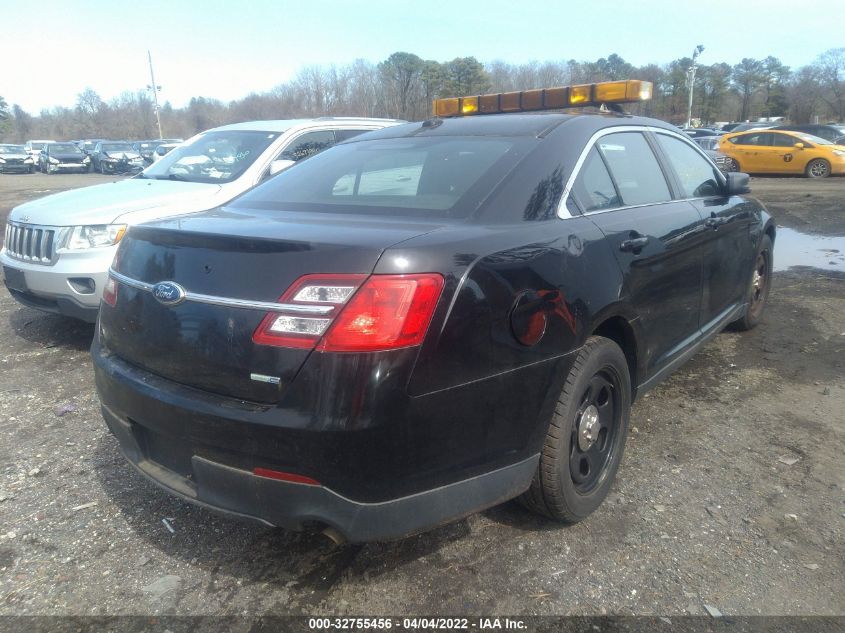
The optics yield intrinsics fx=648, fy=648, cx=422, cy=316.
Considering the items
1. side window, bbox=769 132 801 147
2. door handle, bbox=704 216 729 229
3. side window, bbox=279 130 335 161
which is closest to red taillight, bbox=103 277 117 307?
door handle, bbox=704 216 729 229

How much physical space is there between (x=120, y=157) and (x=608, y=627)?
1281 inches

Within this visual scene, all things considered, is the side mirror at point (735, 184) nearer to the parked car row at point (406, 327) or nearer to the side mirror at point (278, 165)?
the parked car row at point (406, 327)

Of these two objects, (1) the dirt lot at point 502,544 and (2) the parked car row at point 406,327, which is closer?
(2) the parked car row at point 406,327

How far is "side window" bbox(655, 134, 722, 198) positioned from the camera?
3810 millimetres

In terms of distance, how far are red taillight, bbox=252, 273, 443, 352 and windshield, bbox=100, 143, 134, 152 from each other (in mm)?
33445

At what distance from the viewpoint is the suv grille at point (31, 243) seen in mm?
4695

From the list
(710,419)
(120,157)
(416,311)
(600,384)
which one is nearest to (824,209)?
(710,419)

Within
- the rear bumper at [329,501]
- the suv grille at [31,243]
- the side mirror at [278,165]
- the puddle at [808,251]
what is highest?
the side mirror at [278,165]

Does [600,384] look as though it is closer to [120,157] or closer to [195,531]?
[195,531]

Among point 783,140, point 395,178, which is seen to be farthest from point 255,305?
point 783,140

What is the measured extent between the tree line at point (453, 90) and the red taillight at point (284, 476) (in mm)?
45557

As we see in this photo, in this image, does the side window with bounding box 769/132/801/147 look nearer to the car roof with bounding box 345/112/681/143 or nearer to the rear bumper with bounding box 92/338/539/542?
the car roof with bounding box 345/112/681/143

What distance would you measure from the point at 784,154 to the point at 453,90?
93.9 feet

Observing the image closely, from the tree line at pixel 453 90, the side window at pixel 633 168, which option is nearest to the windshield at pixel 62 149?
the tree line at pixel 453 90
